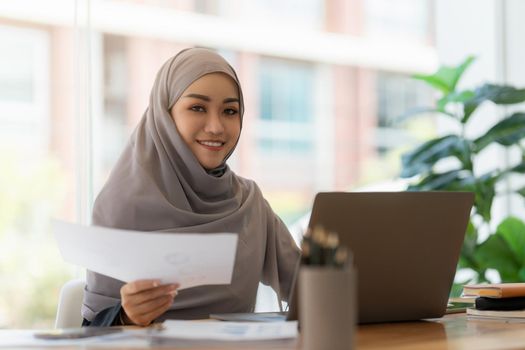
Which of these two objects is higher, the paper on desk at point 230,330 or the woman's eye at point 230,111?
the woman's eye at point 230,111

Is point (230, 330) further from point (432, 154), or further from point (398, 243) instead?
point (432, 154)

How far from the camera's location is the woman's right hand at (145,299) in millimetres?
1377

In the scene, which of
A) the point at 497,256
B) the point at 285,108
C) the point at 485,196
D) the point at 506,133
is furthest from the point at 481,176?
the point at 285,108

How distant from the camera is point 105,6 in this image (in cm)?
305

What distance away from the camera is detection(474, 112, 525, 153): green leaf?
3.20 m

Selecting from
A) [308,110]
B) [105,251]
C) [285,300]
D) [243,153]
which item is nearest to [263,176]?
[243,153]

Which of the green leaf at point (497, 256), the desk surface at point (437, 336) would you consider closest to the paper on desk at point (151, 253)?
the desk surface at point (437, 336)

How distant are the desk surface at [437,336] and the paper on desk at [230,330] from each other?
0.11 feet

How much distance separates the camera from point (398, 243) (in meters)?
1.42

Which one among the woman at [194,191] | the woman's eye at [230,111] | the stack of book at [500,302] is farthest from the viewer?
the woman's eye at [230,111]

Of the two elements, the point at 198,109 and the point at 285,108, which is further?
the point at 285,108

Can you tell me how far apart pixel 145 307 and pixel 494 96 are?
2198 millimetres

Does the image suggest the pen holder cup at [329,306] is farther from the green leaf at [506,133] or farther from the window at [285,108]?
the window at [285,108]

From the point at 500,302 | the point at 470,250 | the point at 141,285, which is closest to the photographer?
the point at 141,285
